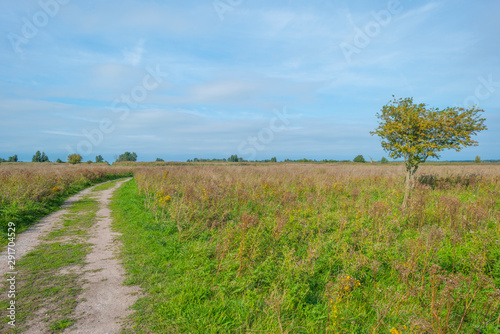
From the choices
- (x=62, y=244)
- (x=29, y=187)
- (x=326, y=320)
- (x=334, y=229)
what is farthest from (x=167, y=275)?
(x=29, y=187)

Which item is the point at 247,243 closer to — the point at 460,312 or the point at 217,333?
the point at 217,333

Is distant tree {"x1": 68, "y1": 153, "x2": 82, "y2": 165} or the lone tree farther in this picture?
distant tree {"x1": 68, "y1": 153, "x2": 82, "y2": 165}

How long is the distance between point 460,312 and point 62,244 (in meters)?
8.48

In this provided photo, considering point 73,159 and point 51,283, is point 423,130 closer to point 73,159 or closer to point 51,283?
point 51,283

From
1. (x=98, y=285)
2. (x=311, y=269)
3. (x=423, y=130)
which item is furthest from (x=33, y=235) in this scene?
(x=423, y=130)

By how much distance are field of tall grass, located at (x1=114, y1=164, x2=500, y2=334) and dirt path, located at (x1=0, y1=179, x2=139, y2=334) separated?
0.29 meters

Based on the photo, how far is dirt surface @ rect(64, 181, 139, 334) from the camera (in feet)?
11.1

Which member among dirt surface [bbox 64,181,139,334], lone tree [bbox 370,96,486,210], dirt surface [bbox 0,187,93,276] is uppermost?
lone tree [bbox 370,96,486,210]

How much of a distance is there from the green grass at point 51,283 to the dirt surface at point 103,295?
14 cm

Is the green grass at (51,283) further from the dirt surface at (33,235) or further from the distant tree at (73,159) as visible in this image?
the distant tree at (73,159)

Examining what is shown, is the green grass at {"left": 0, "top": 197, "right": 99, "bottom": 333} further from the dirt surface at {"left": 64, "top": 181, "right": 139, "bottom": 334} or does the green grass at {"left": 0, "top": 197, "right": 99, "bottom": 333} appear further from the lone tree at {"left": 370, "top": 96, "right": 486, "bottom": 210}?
the lone tree at {"left": 370, "top": 96, "right": 486, "bottom": 210}

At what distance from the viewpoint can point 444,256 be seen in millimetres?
5070

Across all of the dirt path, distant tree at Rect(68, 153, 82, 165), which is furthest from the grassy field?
distant tree at Rect(68, 153, 82, 165)

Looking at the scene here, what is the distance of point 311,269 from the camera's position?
180 inches
